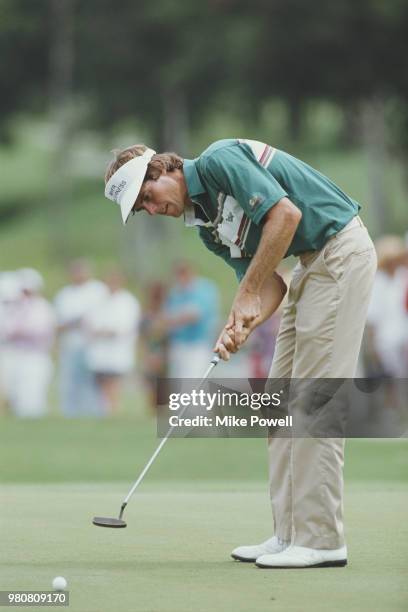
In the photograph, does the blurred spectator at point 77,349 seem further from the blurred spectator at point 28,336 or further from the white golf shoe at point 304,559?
the white golf shoe at point 304,559

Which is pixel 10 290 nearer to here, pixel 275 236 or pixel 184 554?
pixel 184 554

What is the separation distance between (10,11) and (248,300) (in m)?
39.3

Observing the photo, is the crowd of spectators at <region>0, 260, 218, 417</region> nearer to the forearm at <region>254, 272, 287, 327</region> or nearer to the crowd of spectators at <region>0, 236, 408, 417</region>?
the crowd of spectators at <region>0, 236, 408, 417</region>

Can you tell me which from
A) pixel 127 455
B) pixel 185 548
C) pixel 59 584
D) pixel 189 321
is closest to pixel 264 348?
pixel 189 321

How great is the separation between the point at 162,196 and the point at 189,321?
11.1 meters

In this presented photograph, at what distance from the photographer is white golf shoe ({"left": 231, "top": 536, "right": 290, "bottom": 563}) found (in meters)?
6.86

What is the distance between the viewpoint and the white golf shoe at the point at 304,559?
21.9 ft

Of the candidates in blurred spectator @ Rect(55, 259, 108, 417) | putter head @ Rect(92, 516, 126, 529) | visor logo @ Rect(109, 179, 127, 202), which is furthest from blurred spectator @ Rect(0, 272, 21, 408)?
visor logo @ Rect(109, 179, 127, 202)

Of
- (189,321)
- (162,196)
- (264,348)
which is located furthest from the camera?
(189,321)

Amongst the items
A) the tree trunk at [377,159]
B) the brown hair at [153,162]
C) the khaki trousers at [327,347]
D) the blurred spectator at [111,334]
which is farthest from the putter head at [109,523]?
the tree trunk at [377,159]

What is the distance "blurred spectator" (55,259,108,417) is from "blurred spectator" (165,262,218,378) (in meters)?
1.34

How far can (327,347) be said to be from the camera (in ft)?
22.2

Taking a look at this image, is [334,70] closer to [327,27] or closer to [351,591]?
[327,27]

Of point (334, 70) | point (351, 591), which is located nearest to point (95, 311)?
point (351, 591)
